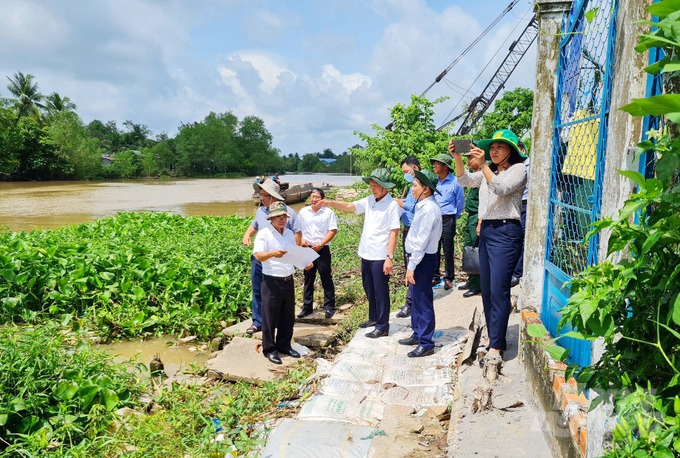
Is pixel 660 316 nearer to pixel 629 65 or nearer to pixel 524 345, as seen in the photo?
pixel 629 65

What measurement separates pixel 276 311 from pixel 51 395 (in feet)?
6.55

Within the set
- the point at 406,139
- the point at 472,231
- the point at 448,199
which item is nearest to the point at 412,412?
the point at 472,231

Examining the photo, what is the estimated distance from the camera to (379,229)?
5062mm

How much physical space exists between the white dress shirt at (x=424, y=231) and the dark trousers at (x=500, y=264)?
73cm

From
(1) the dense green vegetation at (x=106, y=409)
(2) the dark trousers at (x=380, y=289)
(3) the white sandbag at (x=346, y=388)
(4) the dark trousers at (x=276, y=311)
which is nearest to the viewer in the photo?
(1) the dense green vegetation at (x=106, y=409)

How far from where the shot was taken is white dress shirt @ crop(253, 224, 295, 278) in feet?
15.9

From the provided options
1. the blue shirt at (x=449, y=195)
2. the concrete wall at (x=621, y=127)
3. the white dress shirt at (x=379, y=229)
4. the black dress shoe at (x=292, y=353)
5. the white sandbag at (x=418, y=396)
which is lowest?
the black dress shoe at (x=292, y=353)

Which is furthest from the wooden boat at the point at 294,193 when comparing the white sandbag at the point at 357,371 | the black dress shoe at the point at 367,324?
the white sandbag at the point at 357,371

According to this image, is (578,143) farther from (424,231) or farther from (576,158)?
(424,231)

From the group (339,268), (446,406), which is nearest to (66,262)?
(339,268)

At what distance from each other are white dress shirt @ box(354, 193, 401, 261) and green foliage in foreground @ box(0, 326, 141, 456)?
250cm

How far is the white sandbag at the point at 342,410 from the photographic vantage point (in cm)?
349

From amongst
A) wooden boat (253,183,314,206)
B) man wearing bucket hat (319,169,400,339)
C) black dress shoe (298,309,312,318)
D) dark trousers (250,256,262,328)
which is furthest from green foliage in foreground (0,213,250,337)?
wooden boat (253,183,314,206)

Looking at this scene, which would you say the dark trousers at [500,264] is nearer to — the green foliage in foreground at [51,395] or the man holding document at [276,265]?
the man holding document at [276,265]
